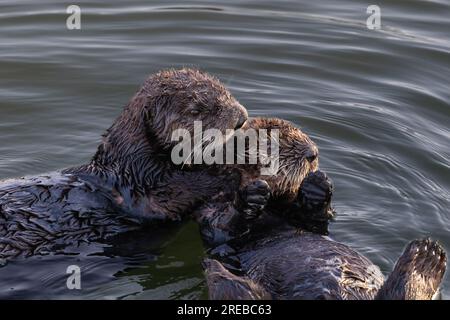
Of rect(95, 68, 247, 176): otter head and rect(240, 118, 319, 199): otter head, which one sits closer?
rect(95, 68, 247, 176): otter head

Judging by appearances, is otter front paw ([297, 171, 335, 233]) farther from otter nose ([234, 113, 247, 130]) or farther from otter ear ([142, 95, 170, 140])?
otter ear ([142, 95, 170, 140])

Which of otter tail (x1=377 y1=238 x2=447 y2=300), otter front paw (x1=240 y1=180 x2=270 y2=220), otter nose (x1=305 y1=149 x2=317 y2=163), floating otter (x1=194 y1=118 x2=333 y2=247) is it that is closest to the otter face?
floating otter (x1=194 y1=118 x2=333 y2=247)

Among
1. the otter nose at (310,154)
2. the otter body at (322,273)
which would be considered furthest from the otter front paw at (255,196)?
the otter nose at (310,154)

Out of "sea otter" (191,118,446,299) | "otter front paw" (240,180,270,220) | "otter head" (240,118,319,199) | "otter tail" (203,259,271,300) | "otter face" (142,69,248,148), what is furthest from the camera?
"otter head" (240,118,319,199)

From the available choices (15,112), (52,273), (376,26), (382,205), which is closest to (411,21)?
(376,26)

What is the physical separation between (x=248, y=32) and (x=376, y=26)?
57.5 inches

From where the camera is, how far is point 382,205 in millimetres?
6324

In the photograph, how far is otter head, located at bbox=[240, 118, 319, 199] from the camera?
5.50 m

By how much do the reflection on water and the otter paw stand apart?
18.7 inches

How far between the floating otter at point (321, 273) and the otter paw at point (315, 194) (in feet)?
0.96

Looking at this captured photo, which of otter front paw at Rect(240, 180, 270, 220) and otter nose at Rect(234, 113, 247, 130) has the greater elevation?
otter nose at Rect(234, 113, 247, 130)

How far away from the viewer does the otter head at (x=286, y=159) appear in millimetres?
5500

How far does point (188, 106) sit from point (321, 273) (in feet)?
4.51

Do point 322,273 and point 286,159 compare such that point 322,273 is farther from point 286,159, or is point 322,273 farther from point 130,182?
point 130,182
